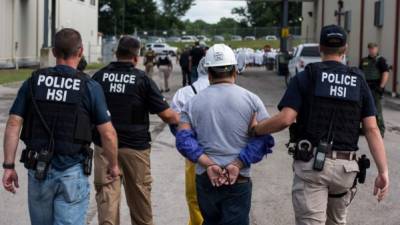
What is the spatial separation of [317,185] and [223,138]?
72cm

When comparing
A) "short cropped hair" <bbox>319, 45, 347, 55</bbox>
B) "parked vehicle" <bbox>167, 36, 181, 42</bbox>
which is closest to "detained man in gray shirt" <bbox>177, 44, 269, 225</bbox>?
"short cropped hair" <bbox>319, 45, 347, 55</bbox>

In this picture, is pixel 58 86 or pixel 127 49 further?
pixel 127 49

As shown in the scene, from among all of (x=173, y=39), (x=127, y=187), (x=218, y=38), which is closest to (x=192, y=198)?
(x=127, y=187)

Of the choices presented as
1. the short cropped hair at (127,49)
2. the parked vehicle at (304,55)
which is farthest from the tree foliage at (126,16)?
the short cropped hair at (127,49)

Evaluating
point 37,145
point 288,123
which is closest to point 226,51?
point 288,123

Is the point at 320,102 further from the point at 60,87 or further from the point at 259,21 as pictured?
the point at 259,21

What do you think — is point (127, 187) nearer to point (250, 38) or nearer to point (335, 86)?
point (335, 86)

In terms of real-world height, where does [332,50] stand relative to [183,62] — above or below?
above

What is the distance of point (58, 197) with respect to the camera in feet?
14.5

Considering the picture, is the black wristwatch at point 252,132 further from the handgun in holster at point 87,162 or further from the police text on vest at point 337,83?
the handgun in holster at point 87,162

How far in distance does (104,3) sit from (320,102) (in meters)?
103

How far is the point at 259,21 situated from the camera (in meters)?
124

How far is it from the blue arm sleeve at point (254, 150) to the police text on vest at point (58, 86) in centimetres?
116

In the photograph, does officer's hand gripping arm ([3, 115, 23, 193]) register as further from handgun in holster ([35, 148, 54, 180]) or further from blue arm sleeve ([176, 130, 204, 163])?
blue arm sleeve ([176, 130, 204, 163])
